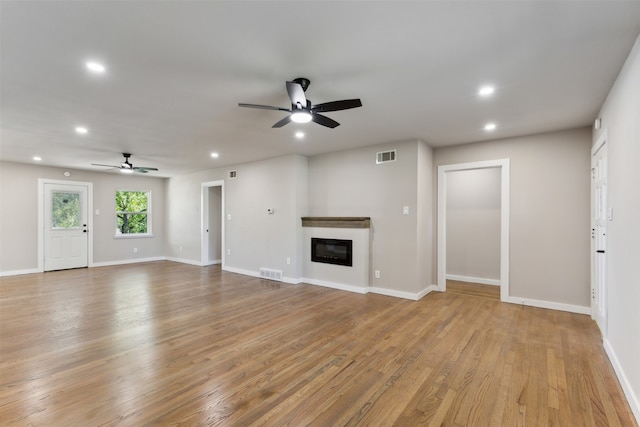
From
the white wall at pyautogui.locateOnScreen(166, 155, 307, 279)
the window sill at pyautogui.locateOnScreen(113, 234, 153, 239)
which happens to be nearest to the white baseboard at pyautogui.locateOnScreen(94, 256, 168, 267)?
the window sill at pyautogui.locateOnScreen(113, 234, 153, 239)

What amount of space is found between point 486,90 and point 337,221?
Result: 10.6 feet

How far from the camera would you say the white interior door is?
10.6 ft

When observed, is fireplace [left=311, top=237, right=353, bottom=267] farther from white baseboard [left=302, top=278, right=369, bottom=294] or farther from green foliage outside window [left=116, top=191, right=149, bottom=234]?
green foliage outside window [left=116, top=191, right=149, bottom=234]

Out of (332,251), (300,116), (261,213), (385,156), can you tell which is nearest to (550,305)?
(385,156)

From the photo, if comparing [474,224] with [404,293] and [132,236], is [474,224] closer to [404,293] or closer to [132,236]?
[404,293]

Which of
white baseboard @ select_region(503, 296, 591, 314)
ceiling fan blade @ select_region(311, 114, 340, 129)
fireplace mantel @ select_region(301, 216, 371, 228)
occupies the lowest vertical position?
white baseboard @ select_region(503, 296, 591, 314)

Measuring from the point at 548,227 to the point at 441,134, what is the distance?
81.3 inches

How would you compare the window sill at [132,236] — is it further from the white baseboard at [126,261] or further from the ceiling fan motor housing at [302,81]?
the ceiling fan motor housing at [302,81]

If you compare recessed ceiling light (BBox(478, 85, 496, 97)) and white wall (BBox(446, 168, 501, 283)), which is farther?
white wall (BBox(446, 168, 501, 283))

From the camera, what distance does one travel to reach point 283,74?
8.43 feet

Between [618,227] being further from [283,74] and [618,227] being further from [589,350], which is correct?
[283,74]

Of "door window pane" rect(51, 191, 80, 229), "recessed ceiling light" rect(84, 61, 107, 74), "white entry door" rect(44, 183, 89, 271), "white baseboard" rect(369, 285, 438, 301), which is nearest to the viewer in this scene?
"recessed ceiling light" rect(84, 61, 107, 74)

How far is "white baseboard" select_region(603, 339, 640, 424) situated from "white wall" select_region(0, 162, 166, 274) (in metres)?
10.0

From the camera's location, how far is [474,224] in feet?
19.5
